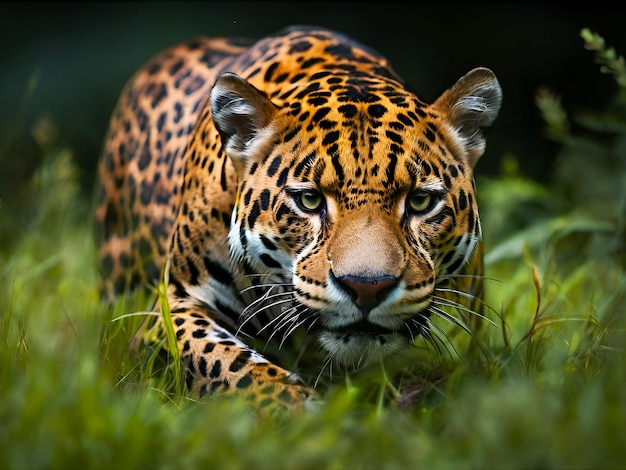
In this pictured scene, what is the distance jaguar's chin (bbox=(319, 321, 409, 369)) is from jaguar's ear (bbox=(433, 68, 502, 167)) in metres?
1.02

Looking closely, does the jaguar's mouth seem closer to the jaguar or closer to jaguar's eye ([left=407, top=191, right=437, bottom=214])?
the jaguar

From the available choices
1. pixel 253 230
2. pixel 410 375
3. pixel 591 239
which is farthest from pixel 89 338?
pixel 591 239

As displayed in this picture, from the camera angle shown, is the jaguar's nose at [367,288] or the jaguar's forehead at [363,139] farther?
the jaguar's forehead at [363,139]

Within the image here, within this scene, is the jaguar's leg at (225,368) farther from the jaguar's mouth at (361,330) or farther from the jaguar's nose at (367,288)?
the jaguar's nose at (367,288)

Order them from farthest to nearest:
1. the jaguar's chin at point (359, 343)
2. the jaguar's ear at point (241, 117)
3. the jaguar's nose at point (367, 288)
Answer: the jaguar's ear at point (241, 117) < the jaguar's chin at point (359, 343) < the jaguar's nose at point (367, 288)

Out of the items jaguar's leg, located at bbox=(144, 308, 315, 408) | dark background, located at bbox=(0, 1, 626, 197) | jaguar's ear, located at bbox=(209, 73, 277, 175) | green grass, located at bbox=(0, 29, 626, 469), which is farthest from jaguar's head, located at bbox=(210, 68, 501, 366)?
dark background, located at bbox=(0, 1, 626, 197)

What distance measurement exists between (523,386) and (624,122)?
485 centimetres

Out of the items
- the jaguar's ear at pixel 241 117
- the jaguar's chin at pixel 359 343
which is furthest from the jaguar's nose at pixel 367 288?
the jaguar's ear at pixel 241 117

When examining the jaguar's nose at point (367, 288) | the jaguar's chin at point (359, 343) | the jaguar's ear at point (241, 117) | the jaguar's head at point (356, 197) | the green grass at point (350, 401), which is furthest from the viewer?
the jaguar's ear at point (241, 117)

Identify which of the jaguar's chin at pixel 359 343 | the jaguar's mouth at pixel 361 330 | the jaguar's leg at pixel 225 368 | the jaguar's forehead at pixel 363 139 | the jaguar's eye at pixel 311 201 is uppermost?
the jaguar's forehead at pixel 363 139

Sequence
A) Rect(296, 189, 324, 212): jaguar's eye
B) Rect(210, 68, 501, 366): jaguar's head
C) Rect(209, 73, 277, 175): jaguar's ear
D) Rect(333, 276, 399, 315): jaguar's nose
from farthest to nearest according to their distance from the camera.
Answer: Rect(209, 73, 277, 175): jaguar's ear → Rect(296, 189, 324, 212): jaguar's eye → Rect(210, 68, 501, 366): jaguar's head → Rect(333, 276, 399, 315): jaguar's nose

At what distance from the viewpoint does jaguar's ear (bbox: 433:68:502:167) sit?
4.13m

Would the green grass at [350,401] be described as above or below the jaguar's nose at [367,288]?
below

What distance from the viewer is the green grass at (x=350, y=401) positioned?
2.64 meters
